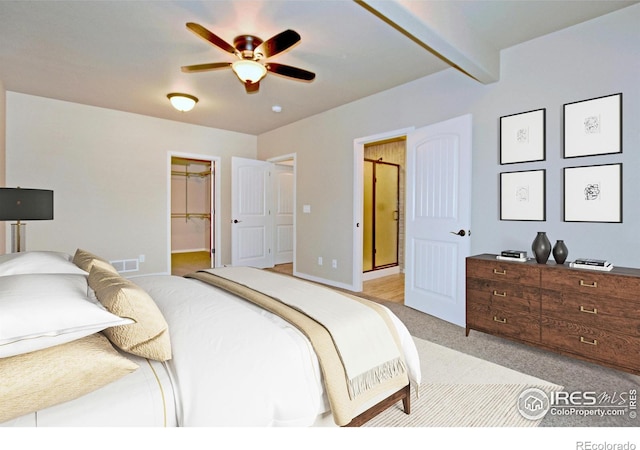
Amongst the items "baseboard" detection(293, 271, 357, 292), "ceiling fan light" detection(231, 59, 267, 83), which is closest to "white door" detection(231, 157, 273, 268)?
"baseboard" detection(293, 271, 357, 292)

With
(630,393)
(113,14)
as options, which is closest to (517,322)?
(630,393)

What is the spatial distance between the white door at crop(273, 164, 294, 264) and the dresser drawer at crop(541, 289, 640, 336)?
16.0 feet

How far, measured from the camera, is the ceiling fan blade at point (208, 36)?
84.6 inches

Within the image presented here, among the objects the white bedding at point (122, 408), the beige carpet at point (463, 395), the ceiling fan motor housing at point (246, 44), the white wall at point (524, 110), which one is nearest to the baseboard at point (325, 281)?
the white wall at point (524, 110)

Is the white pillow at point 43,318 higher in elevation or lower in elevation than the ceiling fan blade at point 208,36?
lower

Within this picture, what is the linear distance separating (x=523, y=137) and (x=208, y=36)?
273 centimetres

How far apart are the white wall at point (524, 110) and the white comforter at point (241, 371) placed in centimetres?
251

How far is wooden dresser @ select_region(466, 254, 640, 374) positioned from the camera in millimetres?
2057

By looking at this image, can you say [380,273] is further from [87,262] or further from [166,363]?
[166,363]

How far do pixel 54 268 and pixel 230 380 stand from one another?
1408mm

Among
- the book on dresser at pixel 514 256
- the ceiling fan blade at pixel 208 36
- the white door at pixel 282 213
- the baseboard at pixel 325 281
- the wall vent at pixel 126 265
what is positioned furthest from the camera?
the white door at pixel 282 213

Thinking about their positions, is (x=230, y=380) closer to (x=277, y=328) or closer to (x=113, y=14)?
(x=277, y=328)

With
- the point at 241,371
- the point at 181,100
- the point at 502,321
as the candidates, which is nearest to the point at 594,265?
the point at 502,321

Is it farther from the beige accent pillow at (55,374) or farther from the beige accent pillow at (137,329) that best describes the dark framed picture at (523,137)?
the beige accent pillow at (55,374)
